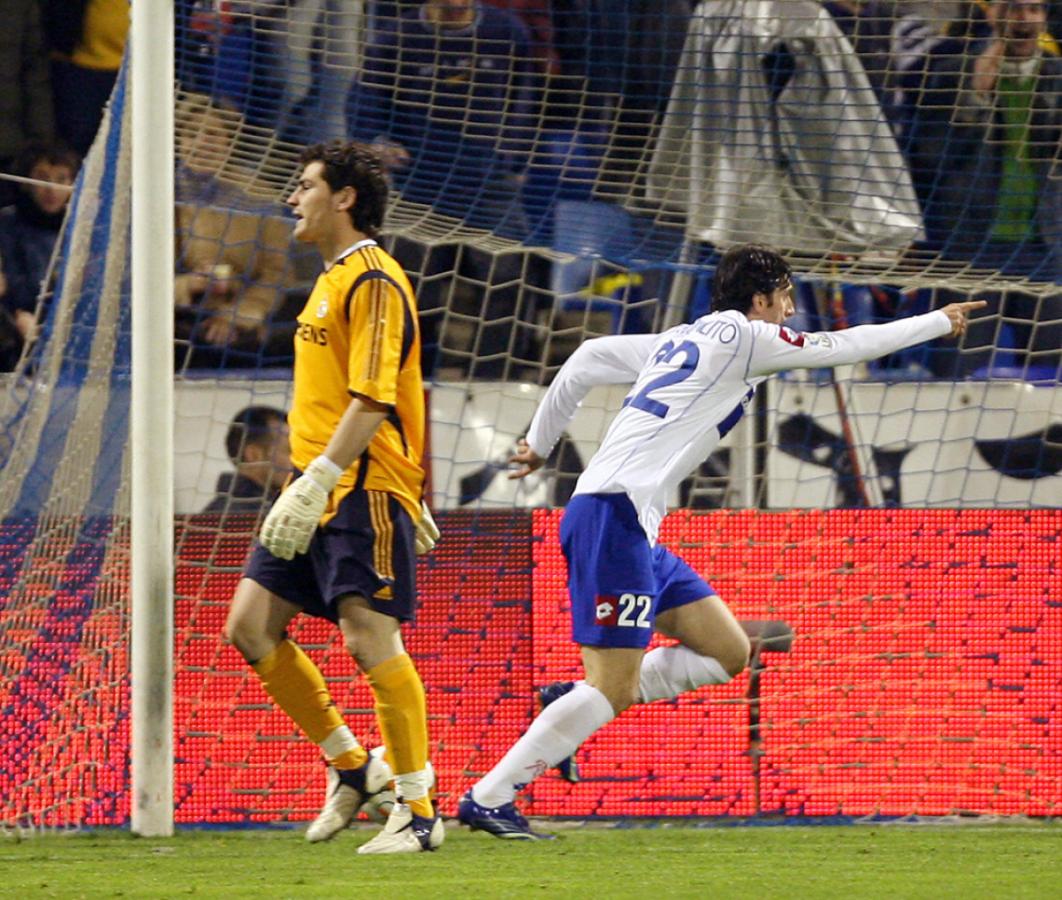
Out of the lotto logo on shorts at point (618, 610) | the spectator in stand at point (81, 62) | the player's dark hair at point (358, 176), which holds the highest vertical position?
the spectator in stand at point (81, 62)

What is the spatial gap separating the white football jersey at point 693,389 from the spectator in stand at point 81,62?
11.3 feet

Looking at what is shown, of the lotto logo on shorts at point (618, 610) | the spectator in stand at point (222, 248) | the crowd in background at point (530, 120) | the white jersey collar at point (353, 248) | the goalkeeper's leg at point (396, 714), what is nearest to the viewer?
the goalkeeper's leg at point (396, 714)

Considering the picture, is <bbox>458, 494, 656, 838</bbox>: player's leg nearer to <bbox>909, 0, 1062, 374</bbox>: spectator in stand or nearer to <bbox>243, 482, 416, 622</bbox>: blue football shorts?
<bbox>243, 482, 416, 622</bbox>: blue football shorts

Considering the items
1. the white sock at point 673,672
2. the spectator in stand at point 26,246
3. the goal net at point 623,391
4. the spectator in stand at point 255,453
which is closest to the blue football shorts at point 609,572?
the white sock at point 673,672

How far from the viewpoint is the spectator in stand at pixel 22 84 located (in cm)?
758

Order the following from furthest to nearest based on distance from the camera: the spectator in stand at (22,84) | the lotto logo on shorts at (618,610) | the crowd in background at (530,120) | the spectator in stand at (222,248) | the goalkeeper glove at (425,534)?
the spectator in stand at (22,84) → the crowd in background at (530,120) → the spectator in stand at (222,248) → the goalkeeper glove at (425,534) → the lotto logo on shorts at (618,610)

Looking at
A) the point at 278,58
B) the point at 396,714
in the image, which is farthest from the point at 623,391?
the point at 396,714

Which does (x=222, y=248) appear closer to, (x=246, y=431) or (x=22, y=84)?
(x=246, y=431)

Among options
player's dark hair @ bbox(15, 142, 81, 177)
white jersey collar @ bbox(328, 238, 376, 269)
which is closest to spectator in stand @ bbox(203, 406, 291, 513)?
white jersey collar @ bbox(328, 238, 376, 269)

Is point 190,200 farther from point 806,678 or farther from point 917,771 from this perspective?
point 917,771

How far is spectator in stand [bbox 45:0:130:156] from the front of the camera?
7.59 m

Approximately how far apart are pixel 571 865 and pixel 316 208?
1.70 meters

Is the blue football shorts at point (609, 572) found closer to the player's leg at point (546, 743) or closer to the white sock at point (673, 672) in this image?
the player's leg at point (546, 743)

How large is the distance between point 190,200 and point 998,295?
2779mm
